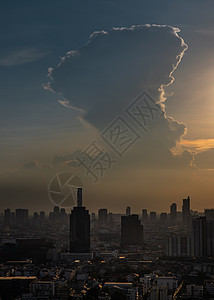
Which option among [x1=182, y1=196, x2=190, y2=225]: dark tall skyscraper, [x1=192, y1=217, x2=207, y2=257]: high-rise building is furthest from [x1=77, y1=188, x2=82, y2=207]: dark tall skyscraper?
[x1=182, y1=196, x2=190, y2=225]: dark tall skyscraper

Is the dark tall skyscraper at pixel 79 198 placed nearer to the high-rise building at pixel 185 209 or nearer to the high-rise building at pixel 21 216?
the high-rise building at pixel 185 209

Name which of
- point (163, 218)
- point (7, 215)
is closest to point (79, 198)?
point (7, 215)

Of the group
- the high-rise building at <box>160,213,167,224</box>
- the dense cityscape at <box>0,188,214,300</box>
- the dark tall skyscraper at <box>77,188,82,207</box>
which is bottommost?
the dense cityscape at <box>0,188,214,300</box>

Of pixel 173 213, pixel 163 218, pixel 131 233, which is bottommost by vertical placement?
pixel 131 233

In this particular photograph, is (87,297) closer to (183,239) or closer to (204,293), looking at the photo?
(204,293)

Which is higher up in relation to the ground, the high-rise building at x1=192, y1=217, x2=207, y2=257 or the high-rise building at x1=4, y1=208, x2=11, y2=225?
the high-rise building at x1=4, y1=208, x2=11, y2=225

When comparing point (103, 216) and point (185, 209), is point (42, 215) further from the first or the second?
point (185, 209)

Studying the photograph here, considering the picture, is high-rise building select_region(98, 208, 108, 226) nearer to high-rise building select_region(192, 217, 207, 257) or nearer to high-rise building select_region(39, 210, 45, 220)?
high-rise building select_region(39, 210, 45, 220)

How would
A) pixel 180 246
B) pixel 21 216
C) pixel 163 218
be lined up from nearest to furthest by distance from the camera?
pixel 180 246 → pixel 21 216 → pixel 163 218
